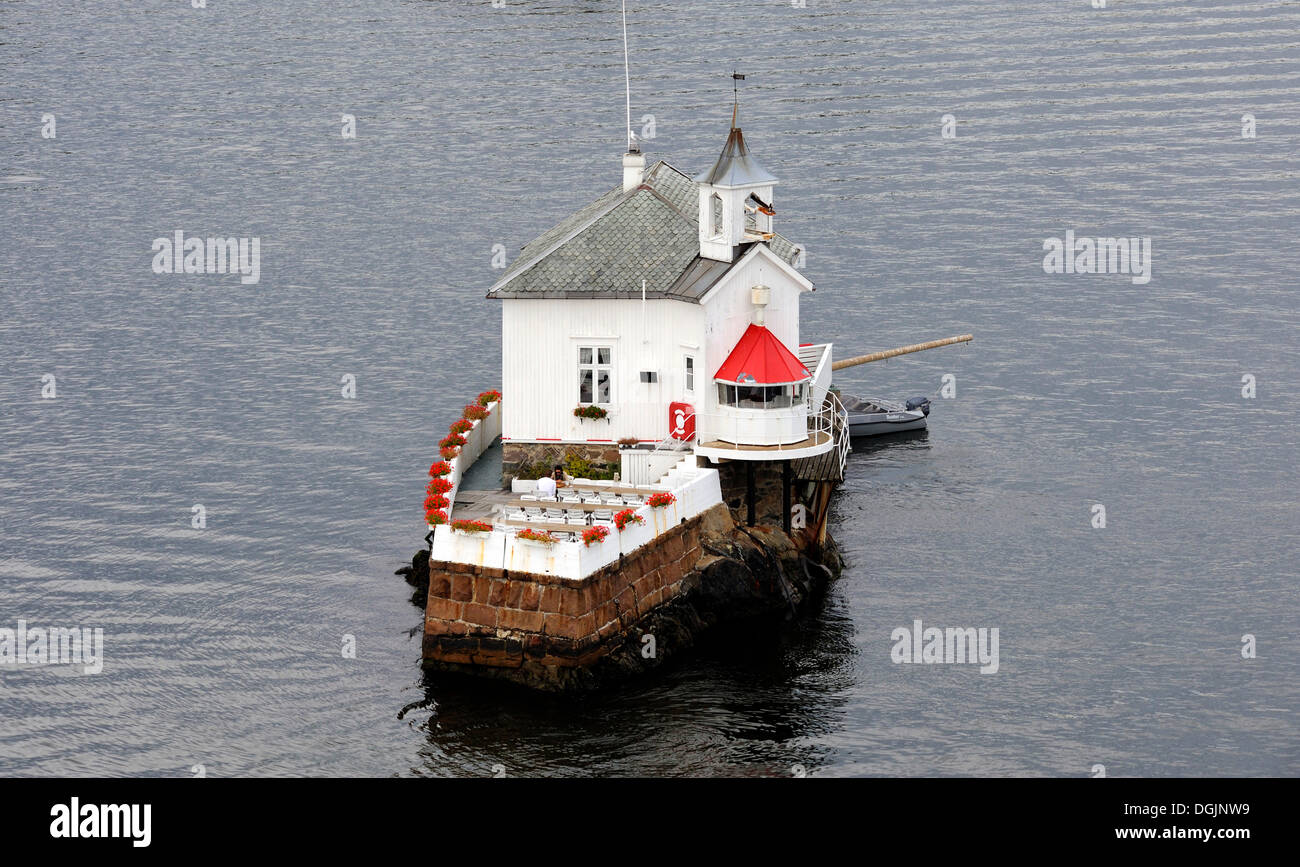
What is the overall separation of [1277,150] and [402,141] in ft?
182

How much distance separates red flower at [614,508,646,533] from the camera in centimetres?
6400

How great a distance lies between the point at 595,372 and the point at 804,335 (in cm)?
3465

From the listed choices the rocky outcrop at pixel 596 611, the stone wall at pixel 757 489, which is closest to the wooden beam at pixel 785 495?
the stone wall at pixel 757 489

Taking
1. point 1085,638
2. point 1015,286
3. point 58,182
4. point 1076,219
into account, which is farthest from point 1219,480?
point 58,182

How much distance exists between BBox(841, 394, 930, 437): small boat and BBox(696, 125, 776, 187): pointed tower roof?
2438 cm

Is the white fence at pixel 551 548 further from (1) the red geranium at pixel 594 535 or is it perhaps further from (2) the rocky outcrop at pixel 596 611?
(2) the rocky outcrop at pixel 596 611

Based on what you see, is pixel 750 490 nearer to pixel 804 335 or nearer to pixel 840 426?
pixel 840 426

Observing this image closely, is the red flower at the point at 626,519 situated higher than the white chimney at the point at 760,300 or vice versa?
the white chimney at the point at 760,300

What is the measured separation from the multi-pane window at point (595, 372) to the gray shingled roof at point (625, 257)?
200 centimetres

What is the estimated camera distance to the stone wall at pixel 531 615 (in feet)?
206

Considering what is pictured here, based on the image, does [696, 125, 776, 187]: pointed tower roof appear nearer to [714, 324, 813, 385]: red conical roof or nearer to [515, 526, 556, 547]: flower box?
[714, 324, 813, 385]: red conical roof

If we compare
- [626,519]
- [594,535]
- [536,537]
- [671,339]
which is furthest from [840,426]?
[536,537]
